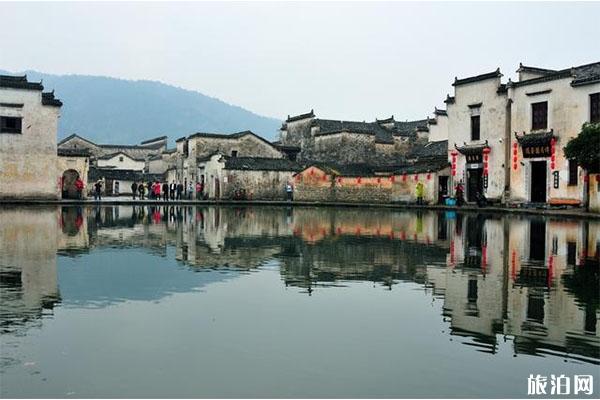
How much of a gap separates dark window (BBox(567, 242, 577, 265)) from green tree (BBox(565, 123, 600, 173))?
1353 centimetres

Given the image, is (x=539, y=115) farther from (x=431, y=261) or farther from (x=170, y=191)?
(x=170, y=191)

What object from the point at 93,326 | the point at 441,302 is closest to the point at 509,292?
the point at 441,302

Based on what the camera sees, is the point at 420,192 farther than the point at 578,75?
Yes

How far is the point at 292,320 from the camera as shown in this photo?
298 inches

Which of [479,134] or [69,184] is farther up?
[479,134]

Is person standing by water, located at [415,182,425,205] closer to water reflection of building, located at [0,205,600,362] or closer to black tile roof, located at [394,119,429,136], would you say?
black tile roof, located at [394,119,429,136]

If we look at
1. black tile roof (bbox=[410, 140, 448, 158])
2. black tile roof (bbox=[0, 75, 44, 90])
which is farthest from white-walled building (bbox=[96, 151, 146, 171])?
black tile roof (bbox=[410, 140, 448, 158])

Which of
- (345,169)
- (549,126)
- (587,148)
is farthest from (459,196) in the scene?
(345,169)

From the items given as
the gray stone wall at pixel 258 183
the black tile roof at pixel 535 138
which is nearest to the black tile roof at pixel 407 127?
the gray stone wall at pixel 258 183

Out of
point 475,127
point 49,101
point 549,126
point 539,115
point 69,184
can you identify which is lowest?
point 69,184

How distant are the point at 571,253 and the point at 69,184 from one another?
38.4m

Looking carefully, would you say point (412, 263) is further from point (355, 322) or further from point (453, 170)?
point (453, 170)

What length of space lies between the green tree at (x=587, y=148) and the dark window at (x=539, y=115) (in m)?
5.32

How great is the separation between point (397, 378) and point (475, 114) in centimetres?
3668
